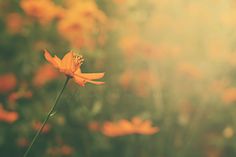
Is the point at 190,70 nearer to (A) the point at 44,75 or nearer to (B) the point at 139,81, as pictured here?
(B) the point at 139,81

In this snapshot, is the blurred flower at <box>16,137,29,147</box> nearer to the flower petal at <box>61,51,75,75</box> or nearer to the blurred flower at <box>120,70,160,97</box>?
the blurred flower at <box>120,70,160,97</box>

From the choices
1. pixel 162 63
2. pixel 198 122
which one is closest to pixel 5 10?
pixel 162 63

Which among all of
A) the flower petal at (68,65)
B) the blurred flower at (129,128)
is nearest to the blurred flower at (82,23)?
the blurred flower at (129,128)

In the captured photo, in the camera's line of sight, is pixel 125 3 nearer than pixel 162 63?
Yes

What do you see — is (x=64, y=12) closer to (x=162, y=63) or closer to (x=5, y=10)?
(x=5, y=10)

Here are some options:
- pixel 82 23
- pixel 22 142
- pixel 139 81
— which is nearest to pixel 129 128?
pixel 22 142

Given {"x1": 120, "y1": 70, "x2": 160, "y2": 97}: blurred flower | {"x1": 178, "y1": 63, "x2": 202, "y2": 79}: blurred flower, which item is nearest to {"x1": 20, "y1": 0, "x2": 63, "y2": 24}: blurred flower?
{"x1": 120, "y1": 70, "x2": 160, "y2": 97}: blurred flower
